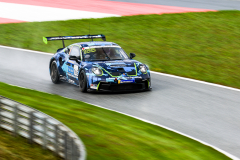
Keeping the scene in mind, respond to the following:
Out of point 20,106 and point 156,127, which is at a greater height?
point 20,106

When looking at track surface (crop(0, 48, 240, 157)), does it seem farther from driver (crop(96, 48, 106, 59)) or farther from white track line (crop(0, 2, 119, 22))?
white track line (crop(0, 2, 119, 22))

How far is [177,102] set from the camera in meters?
10.5


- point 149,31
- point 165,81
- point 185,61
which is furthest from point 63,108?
point 149,31

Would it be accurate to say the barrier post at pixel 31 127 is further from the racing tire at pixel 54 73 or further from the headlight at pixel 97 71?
the racing tire at pixel 54 73

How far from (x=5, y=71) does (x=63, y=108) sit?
5583mm

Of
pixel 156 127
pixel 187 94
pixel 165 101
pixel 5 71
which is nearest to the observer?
pixel 156 127

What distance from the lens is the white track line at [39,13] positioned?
81.5 ft

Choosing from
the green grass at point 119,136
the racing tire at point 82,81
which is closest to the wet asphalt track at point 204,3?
the racing tire at point 82,81

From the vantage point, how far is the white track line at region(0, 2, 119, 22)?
24.8 metres

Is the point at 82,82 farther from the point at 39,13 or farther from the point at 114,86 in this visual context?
the point at 39,13

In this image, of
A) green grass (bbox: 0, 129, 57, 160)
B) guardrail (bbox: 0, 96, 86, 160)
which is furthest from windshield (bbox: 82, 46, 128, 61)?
green grass (bbox: 0, 129, 57, 160)

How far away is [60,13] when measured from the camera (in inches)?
1026

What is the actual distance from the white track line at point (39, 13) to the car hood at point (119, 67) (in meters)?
13.6

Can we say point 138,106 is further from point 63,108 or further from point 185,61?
point 185,61
